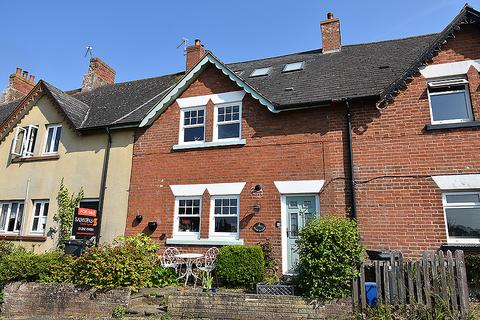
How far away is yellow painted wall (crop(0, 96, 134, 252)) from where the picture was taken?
13.0 metres

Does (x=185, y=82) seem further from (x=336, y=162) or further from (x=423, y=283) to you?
(x=423, y=283)

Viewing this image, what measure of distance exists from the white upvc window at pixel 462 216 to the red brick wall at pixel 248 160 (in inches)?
106

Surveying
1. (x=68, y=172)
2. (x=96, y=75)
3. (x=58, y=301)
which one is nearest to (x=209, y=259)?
(x=58, y=301)

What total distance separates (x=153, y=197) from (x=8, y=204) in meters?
7.40

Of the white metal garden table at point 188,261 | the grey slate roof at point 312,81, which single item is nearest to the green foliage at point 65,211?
the grey slate roof at point 312,81

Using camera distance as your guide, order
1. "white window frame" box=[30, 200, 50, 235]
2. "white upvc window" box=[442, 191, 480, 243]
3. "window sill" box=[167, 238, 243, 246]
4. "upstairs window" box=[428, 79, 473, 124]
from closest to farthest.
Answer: "white upvc window" box=[442, 191, 480, 243]
"upstairs window" box=[428, 79, 473, 124]
"window sill" box=[167, 238, 243, 246]
"white window frame" box=[30, 200, 50, 235]

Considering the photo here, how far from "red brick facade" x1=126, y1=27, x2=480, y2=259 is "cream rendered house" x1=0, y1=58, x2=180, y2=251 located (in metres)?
1.05

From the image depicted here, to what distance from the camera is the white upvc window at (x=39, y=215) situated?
46.0 ft

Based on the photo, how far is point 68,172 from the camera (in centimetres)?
1410

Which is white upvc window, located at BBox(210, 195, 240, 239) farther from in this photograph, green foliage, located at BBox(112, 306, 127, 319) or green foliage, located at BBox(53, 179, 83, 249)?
green foliage, located at BBox(53, 179, 83, 249)

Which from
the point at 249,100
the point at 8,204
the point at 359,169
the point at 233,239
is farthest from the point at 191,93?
the point at 8,204

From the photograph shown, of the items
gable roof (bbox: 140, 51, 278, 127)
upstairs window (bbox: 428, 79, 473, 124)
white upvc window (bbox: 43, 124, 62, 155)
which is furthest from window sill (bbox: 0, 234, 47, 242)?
upstairs window (bbox: 428, 79, 473, 124)

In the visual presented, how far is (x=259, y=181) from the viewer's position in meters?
11.2

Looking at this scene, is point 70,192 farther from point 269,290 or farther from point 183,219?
point 269,290
